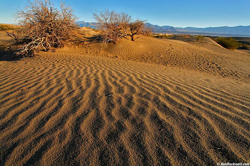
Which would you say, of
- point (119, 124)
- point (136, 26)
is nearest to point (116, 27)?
point (136, 26)

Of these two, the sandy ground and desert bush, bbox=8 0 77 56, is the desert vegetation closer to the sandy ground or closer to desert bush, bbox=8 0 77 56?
desert bush, bbox=8 0 77 56

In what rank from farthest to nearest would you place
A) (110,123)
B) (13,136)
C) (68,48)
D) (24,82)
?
1. (68,48)
2. (24,82)
3. (110,123)
4. (13,136)

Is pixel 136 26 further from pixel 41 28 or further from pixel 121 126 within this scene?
pixel 121 126

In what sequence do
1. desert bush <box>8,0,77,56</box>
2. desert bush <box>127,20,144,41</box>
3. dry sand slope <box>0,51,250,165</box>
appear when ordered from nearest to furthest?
dry sand slope <box>0,51,250,165</box> < desert bush <box>8,0,77,56</box> < desert bush <box>127,20,144,41</box>

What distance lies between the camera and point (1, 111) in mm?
1982

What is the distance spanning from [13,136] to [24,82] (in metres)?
1.98

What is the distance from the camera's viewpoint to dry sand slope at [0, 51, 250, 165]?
131cm

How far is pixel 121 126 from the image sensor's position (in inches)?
67.1

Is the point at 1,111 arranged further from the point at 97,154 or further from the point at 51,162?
the point at 97,154

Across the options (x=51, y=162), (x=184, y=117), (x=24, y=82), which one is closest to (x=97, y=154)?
(x=51, y=162)

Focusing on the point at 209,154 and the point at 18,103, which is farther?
the point at 18,103

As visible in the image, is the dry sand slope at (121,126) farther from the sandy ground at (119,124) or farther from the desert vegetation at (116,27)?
the desert vegetation at (116,27)

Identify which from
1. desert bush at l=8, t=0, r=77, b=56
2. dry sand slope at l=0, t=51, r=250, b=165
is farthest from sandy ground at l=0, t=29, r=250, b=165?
desert bush at l=8, t=0, r=77, b=56

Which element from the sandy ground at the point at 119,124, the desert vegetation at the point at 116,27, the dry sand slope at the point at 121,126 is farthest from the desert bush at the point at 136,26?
the dry sand slope at the point at 121,126
